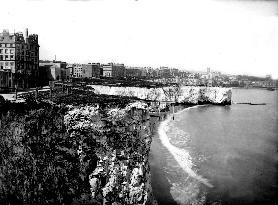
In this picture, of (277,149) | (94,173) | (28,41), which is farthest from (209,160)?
(28,41)

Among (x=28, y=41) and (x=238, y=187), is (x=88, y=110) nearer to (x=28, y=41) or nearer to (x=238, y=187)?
(x=238, y=187)

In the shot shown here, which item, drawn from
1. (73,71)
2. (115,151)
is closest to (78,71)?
(73,71)

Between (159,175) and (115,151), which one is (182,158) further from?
(115,151)

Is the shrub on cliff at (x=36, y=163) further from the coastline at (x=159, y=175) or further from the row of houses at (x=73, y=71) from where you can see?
the row of houses at (x=73, y=71)

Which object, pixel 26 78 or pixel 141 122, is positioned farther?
pixel 26 78

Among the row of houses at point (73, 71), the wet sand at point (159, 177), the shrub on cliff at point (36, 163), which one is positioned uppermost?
the row of houses at point (73, 71)

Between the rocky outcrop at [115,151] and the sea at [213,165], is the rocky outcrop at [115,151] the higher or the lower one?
the higher one

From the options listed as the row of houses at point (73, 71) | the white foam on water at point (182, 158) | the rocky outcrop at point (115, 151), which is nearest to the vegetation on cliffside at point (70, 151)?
the rocky outcrop at point (115, 151)
